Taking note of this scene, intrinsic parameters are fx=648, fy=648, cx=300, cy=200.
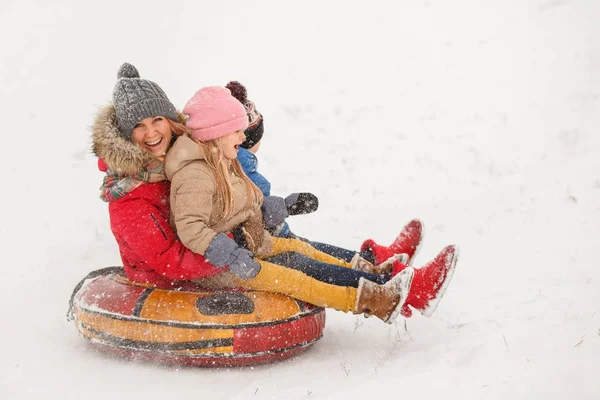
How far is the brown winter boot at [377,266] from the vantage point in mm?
5113

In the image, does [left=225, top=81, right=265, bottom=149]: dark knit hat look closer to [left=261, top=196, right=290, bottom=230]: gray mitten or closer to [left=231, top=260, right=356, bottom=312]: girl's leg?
[left=261, top=196, right=290, bottom=230]: gray mitten

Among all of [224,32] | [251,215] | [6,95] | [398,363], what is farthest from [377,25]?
[398,363]

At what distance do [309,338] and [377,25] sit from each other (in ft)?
26.6

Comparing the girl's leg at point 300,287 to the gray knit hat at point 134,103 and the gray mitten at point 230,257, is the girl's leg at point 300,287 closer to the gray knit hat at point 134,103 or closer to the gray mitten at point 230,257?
the gray mitten at point 230,257

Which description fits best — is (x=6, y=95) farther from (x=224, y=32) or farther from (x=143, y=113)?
(x=143, y=113)

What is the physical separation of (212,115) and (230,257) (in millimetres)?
1078

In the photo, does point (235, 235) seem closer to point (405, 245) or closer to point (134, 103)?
point (134, 103)

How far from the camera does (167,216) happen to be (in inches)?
190

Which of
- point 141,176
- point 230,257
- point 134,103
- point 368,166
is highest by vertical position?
point 134,103

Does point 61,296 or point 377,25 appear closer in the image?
point 61,296

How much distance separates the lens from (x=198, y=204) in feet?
14.6

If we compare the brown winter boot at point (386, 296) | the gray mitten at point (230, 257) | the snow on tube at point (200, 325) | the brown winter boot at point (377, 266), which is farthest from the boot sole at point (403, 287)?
the gray mitten at point (230, 257)

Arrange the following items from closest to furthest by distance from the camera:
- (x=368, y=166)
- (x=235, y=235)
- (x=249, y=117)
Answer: (x=235, y=235) < (x=249, y=117) < (x=368, y=166)

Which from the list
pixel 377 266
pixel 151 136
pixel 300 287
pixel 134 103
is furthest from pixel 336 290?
pixel 134 103
